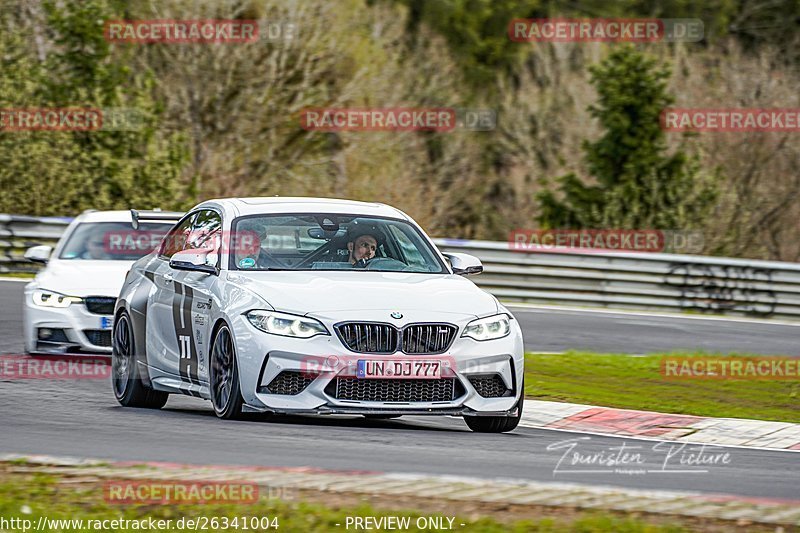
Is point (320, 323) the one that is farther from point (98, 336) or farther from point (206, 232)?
point (98, 336)

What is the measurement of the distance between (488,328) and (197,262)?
2165mm

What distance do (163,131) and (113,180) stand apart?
11.0ft

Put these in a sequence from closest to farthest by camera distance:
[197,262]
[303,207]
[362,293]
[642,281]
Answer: [362,293]
[197,262]
[303,207]
[642,281]

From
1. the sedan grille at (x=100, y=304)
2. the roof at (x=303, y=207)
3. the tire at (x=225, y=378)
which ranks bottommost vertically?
the sedan grille at (x=100, y=304)

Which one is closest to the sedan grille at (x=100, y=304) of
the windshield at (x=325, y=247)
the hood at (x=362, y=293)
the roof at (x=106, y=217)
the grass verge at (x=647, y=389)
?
the roof at (x=106, y=217)

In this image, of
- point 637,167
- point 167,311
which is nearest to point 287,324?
point 167,311

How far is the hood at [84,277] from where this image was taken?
14.1m

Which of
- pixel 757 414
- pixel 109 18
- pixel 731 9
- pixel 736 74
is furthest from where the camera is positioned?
pixel 731 9

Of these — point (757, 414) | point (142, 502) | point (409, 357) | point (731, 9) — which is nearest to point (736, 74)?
point (731, 9)

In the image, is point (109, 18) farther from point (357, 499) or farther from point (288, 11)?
point (357, 499)

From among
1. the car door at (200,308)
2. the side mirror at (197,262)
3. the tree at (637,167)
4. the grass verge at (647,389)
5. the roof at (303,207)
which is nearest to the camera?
the car door at (200,308)

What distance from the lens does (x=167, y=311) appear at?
1088 cm

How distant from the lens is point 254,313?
9.50m

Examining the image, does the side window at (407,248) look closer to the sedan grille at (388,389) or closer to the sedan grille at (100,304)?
the sedan grille at (388,389)
